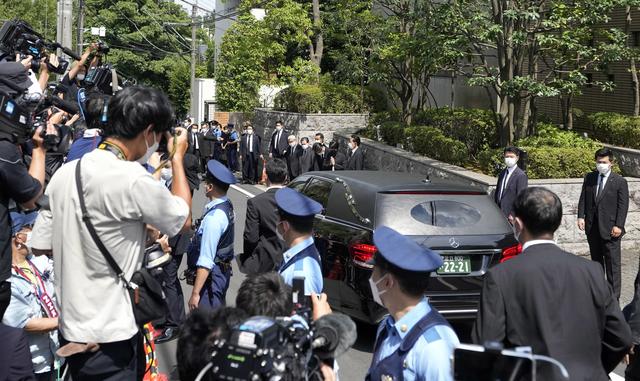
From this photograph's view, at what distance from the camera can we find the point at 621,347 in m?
4.00

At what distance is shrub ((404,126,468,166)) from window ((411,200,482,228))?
25.5 ft

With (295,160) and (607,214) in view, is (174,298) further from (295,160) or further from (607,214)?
(295,160)

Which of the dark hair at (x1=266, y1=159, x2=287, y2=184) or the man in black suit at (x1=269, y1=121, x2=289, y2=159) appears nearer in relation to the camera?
the dark hair at (x1=266, y1=159, x2=287, y2=184)

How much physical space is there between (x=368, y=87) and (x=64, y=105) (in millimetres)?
22091

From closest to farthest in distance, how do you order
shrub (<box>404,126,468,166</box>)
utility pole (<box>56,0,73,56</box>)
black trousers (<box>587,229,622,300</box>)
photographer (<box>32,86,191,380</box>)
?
photographer (<box>32,86,191,380</box>) → black trousers (<box>587,229,622,300</box>) → shrub (<box>404,126,468,166</box>) → utility pole (<box>56,0,73,56</box>)

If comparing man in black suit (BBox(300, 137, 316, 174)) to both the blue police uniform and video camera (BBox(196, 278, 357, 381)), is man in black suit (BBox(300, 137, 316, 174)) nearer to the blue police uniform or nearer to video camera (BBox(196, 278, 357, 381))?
the blue police uniform

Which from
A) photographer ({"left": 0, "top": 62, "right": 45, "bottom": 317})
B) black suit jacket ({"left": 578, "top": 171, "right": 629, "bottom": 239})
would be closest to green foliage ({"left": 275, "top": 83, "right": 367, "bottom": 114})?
black suit jacket ({"left": 578, "top": 171, "right": 629, "bottom": 239})

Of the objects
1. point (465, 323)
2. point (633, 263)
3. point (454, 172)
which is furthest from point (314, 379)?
point (454, 172)

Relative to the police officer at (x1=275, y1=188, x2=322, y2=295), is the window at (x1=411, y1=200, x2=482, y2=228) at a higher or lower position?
lower

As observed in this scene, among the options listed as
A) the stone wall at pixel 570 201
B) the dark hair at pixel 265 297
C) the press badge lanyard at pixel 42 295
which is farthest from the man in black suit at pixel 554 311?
the stone wall at pixel 570 201

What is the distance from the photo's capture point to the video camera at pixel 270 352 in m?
2.50

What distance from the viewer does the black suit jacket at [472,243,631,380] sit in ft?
12.6

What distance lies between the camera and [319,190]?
9289mm

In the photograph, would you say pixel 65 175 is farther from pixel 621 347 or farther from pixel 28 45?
pixel 28 45
